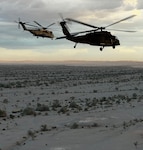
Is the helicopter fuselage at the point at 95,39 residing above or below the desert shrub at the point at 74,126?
above

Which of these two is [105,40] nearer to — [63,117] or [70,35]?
[70,35]

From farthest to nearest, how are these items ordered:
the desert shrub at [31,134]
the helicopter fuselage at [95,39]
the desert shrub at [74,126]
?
the desert shrub at [74,126] < the helicopter fuselage at [95,39] < the desert shrub at [31,134]

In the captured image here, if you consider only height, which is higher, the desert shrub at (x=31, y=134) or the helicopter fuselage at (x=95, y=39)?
the helicopter fuselage at (x=95, y=39)

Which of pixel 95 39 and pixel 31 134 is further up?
pixel 95 39

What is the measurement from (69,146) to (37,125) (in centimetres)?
672

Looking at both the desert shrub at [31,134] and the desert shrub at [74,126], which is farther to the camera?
the desert shrub at [74,126]

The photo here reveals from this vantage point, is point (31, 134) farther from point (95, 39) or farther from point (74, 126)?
point (95, 39)

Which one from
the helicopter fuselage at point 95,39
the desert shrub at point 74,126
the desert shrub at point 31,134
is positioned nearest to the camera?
the desert shrub at point 31,134

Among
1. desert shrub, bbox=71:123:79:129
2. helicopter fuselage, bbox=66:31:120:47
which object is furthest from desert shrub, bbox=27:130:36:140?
helicopter fuselage, bbox=66:31:120:47

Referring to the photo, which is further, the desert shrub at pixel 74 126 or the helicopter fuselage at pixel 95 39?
the desert shrub at pixel 74 126

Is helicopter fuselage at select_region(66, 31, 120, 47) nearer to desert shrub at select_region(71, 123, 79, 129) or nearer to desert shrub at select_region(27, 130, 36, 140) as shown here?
desert shrub at select_region(71, 123, 79, 129)

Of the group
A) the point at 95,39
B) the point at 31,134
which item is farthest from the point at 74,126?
the point at 95,39

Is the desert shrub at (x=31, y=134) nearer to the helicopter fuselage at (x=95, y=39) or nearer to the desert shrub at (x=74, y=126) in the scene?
the desert shrub at (x=74, y=126)

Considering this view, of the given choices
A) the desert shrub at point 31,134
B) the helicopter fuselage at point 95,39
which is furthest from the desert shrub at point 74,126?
the helicopter fuselage at point 95,39
